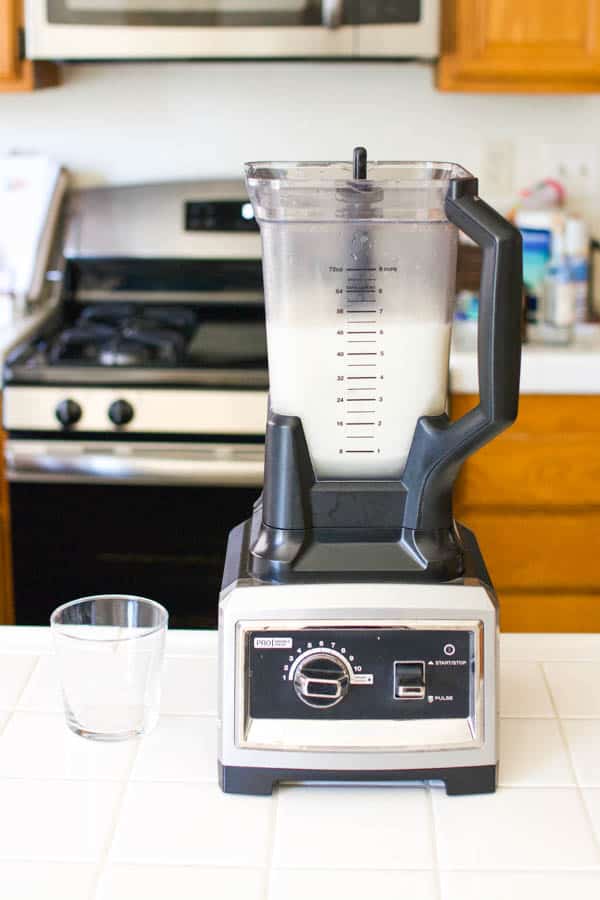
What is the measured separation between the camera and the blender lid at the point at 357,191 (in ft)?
3.45

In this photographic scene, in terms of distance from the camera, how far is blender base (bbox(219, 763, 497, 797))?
104cm

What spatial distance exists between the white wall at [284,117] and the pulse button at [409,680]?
2107mm

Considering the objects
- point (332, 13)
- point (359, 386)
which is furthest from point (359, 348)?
point (332, 13)

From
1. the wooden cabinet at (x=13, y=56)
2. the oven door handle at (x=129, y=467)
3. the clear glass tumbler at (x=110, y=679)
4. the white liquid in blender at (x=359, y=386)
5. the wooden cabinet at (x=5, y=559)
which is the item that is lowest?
the wooden cabinet at (x=5, y=559)

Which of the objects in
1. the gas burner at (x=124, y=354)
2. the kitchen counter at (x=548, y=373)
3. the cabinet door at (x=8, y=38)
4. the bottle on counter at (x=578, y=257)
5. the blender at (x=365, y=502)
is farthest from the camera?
the bottle on counter at (x=578, y=257)

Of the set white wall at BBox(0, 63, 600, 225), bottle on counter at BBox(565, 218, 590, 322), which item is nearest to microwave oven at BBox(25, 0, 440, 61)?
white wall at BBox(0, 63, 600, 225)

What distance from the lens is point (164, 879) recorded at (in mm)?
918

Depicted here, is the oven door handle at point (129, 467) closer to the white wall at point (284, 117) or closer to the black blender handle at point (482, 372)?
the white wall at point (284, 117)

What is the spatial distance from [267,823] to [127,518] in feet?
5.17

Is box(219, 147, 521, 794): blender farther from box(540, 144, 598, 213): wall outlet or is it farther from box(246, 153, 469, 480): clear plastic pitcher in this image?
box(540, 144, 598, 213): wall outlet

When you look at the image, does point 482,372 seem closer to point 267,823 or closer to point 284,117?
point 267,823

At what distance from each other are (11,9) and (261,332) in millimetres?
861

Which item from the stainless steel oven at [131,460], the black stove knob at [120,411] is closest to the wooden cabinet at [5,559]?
the stainless steel oven at [131,460]

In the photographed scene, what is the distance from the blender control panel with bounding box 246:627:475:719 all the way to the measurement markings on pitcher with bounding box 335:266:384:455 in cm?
19
